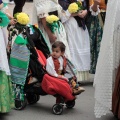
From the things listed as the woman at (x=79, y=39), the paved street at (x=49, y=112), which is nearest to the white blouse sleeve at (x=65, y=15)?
the woman at (x=79, y=39)

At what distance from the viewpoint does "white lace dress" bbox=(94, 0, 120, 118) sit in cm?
470

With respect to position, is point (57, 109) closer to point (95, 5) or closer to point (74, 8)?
point (74, 8)

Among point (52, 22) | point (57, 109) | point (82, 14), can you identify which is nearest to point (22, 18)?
point (52, 22)

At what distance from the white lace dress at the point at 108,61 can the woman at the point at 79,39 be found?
1.86m

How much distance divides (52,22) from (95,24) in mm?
1042

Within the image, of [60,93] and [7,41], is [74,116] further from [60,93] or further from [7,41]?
[7,41]

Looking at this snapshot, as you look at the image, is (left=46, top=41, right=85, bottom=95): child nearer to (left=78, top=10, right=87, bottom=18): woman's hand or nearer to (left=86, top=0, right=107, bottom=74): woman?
(left=78, top=10, right=87, bottom=18): woman's hand

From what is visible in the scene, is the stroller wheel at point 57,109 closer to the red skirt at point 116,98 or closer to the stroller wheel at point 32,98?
the stroller wheel at point 32,98

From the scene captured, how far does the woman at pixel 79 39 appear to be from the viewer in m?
6.70

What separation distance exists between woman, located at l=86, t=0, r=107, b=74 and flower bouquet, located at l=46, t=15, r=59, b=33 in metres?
0.79

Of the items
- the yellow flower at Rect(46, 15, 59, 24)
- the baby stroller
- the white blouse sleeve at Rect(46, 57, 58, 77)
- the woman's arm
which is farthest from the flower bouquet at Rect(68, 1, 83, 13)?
the white blouse sleeve at Rect(46, 57, 58, 77)

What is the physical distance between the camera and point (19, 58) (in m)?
5.24

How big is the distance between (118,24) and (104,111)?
3.08ft

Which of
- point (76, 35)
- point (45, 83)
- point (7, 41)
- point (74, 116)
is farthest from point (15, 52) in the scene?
point (76, 35)
